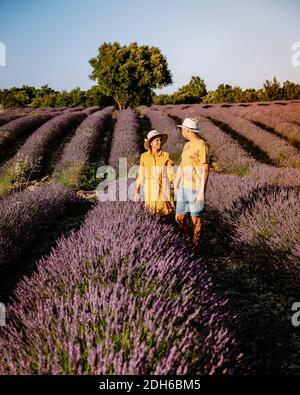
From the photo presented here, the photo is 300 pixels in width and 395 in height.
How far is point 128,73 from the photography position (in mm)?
35125

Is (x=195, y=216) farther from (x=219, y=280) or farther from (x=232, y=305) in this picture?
(x=232, y=305)

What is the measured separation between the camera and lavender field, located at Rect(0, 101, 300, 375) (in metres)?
1.60

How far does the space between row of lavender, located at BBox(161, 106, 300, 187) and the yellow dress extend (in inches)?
88.8

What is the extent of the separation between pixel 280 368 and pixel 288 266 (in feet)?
3.92

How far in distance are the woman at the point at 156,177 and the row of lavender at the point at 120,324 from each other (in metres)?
1.73

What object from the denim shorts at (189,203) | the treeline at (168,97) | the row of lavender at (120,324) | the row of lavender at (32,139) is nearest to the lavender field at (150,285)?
the row of lavender at (120,324)

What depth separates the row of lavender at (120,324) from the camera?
1497 millimetres

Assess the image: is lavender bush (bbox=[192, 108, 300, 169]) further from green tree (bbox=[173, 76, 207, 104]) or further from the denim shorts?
green tree (bbox=[173, 76, 207, 104])

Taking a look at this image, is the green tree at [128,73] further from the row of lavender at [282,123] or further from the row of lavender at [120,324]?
A: the row of lavender at [120,324]

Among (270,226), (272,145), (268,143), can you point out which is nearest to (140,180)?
(270,226)

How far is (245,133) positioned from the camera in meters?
12.9

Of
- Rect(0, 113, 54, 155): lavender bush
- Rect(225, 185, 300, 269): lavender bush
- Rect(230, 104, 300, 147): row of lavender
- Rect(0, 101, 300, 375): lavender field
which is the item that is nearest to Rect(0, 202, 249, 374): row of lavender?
Rect(0, 101, 300, 375): lavender field

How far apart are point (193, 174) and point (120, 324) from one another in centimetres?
260
